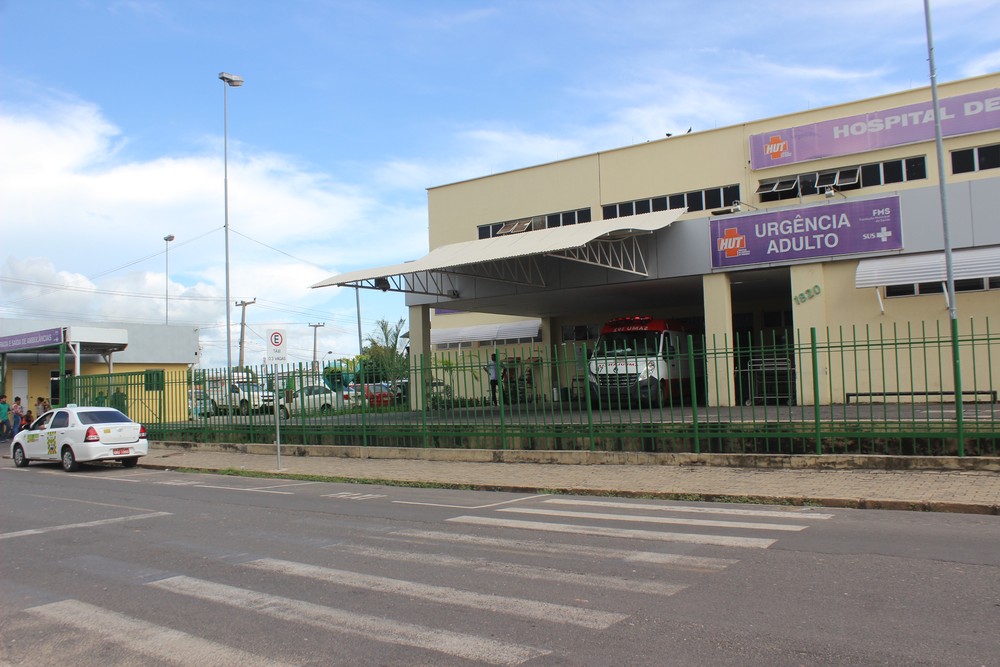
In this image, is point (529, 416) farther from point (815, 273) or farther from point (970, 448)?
point (815, 273)

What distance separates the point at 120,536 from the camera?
31.0ft

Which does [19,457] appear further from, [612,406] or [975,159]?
[975,159]

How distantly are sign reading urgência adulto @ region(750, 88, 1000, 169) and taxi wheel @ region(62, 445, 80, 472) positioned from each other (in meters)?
23.2

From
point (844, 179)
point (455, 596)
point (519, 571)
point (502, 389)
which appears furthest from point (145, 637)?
point (844, 179)

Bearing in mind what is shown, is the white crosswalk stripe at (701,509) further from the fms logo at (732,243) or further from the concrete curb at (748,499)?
the fms logo at (732,243)

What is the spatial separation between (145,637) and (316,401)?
14.2m

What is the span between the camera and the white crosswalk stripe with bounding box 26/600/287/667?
4.96m

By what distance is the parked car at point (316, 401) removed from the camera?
19.0 m

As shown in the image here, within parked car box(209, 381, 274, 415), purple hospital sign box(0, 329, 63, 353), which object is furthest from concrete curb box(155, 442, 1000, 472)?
purple hospital sign box(0, 329, 63, 353)

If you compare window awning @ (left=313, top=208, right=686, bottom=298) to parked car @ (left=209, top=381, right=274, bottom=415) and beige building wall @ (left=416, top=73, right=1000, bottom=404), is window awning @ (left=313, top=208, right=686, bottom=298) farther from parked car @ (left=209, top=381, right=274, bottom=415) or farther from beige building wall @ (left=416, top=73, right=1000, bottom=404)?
parked car @ (left=209, top=381, right=274, bottom=415)

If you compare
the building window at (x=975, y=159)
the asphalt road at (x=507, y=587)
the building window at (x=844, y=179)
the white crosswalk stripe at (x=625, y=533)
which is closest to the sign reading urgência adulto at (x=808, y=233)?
the building window at (x=844, y=179)

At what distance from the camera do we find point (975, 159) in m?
24.1

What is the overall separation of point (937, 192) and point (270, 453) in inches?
722

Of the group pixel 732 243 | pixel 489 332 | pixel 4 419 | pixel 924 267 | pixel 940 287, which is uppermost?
pixel 732 243
